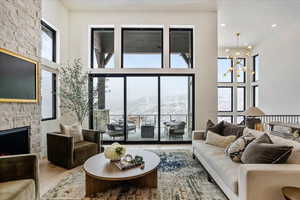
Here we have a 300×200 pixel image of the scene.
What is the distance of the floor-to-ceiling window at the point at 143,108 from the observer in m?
5.30

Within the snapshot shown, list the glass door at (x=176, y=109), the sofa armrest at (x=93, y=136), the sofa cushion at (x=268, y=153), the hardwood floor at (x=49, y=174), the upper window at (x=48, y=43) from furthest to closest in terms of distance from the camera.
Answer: the glass door at (x=176, y=109), the upper window at (x=48, y=43), the sofa armrest at (x=93, y=136), the hardwood floor at (x=49, y=174), the sofa cushion at (x=268, y=153)

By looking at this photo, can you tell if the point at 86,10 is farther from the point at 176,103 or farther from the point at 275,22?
the point at 275,22

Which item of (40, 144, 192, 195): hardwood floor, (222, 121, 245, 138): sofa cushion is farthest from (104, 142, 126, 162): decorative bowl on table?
(222, 121, 245, 138): sofa cushion

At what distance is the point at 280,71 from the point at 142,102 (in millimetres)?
5757

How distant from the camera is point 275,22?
6.04 meters

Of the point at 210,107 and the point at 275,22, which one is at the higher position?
the point at 275,22

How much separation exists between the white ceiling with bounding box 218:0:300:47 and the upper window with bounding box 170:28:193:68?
4.01ft

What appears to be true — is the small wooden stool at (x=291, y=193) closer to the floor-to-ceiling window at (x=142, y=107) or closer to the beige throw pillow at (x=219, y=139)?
the beige throw pillow at (x=219, y=139)

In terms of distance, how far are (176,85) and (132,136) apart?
213 cm

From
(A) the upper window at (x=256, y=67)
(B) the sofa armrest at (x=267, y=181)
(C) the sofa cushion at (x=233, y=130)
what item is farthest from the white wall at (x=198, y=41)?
(A) the upper window at (x=256, y=67)

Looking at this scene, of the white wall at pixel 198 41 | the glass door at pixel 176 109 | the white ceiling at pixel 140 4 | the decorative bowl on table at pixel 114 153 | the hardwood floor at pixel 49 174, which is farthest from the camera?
the glass door at pixel 176 109

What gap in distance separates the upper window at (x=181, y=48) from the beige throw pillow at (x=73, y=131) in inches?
131

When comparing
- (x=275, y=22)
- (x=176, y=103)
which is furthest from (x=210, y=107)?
(x=275, y=22)

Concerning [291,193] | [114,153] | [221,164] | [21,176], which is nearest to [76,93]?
[114,153]
